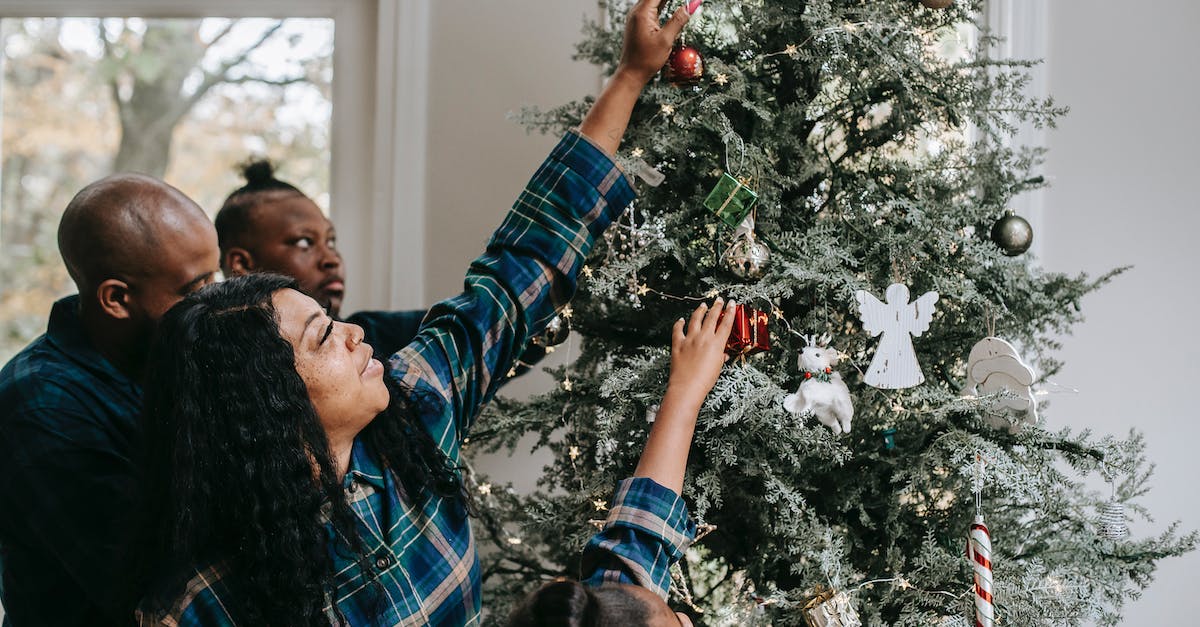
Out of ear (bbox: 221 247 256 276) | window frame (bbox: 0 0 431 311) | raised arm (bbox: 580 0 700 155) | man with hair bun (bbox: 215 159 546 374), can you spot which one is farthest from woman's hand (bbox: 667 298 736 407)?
ear (bbox: 221 247 256 276)

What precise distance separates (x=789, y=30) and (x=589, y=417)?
0.64m

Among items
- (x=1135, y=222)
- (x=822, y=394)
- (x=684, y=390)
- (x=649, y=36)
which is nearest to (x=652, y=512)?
(x=684, y=390)

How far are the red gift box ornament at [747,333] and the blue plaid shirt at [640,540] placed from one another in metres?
0.22

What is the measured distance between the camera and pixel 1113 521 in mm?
1328

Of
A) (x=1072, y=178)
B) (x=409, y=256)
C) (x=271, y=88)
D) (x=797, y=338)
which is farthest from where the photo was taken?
(x=271, y=88)

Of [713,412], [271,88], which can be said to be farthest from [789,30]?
[271,88]

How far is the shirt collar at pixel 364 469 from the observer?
1.22m

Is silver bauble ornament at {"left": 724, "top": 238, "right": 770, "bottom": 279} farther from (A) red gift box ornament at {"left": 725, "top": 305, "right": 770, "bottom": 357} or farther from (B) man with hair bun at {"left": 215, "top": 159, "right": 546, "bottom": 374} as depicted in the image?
(B) man with hair bun at {"left": 215, "top": 159, "right": 546, "bottom": 374}

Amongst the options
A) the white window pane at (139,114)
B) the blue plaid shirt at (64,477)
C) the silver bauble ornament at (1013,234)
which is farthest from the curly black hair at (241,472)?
the white window pane at (139,114)

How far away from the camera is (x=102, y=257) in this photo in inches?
56.4

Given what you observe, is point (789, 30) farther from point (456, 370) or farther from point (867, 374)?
point (456, 370)

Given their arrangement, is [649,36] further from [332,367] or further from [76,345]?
[76,345]

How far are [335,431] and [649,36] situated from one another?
2.15 ft

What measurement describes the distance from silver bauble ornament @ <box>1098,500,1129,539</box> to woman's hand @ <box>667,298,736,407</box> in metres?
0.61
